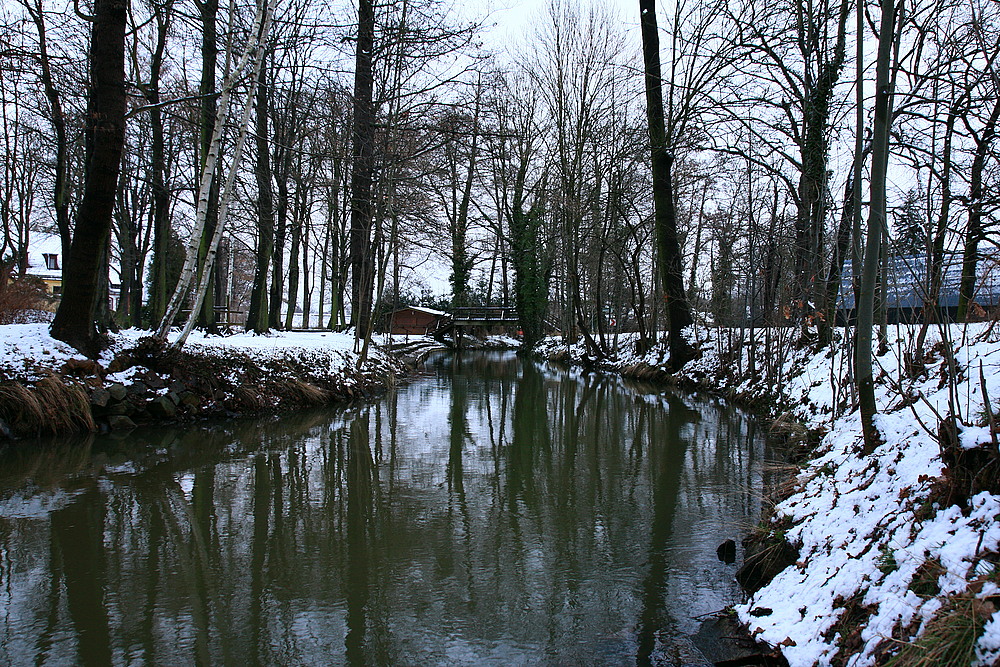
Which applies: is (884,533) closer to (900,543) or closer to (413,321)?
(900,543)

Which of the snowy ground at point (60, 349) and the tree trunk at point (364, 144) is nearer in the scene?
the snowy ground at point (60, 349)

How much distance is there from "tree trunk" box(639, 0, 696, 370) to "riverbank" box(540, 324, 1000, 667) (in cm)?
1038

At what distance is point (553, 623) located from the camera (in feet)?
10.9

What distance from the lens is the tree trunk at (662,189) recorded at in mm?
14820

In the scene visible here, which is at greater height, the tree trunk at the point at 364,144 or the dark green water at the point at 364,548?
the tree trunk at the point at 364,144

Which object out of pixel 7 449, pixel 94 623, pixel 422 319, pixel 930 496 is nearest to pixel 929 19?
pixel 930 496

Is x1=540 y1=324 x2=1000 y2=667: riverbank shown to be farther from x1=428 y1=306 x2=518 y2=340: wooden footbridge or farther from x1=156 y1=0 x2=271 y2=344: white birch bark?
x1=428 y1=306 x2=518 y2=340: wooden footbridge

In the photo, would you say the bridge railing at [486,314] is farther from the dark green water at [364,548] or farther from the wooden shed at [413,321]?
the dark green water at [364,548]

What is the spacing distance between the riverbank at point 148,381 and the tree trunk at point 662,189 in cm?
752

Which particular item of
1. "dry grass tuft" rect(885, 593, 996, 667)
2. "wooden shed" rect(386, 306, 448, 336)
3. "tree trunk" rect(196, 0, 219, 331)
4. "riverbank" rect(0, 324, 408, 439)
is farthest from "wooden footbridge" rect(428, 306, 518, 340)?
"dry grass tuft" rect(885, 593, 996, 667)

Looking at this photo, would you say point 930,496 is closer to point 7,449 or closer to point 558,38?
point 7,449

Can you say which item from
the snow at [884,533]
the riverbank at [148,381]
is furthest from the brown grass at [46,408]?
the snow at [884,533]

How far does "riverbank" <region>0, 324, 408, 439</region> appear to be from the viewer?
7582 mm

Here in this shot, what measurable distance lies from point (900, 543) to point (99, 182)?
30.4ft
